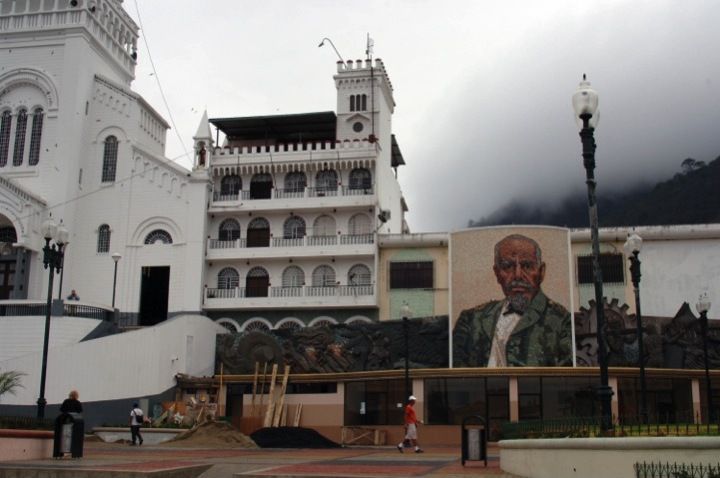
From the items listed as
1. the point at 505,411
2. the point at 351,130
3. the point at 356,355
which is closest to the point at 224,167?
the point at 351,130

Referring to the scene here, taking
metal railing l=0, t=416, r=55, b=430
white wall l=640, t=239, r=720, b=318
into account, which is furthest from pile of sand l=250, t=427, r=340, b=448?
white wall l=640, t=239, r=720, b=318

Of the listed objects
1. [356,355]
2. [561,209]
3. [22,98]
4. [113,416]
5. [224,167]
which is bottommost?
[113,416]

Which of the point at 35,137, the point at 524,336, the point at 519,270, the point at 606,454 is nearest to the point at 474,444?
the point at 606,454

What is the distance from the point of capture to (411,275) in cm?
4866

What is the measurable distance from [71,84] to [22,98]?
3.61 m

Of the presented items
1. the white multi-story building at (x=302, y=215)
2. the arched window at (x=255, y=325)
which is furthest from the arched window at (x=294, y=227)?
the arched window at (x=255, y=325)

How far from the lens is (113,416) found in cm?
4069

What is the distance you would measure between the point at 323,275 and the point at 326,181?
6.04 meters

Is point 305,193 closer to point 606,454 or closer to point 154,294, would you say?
point 154,294

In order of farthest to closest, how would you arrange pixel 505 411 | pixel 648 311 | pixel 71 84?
pixel 71 84
pixel 648 311
pixel 505 411

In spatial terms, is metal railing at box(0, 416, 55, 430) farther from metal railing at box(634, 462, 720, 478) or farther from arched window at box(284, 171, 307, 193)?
arched window at box(284, 171, 307, 193)

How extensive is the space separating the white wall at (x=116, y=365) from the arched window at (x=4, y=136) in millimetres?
17492

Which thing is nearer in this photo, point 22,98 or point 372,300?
point 372,300

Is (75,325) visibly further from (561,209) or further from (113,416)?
(561,209)
